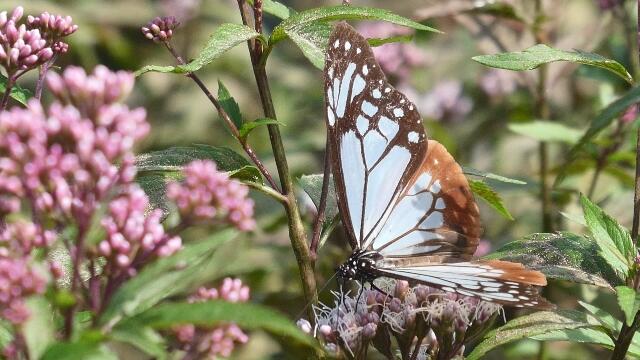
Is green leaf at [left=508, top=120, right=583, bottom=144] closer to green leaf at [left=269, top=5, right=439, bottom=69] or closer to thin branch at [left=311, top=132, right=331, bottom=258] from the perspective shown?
thin branch at [left=311, top=132, right=331, bottom=258]

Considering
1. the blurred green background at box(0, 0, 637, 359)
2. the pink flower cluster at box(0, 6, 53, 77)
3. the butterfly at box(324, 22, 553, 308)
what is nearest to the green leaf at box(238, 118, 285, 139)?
the butterfly at box(324, 22, 553, 308)

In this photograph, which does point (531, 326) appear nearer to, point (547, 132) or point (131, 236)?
point (131, 236)

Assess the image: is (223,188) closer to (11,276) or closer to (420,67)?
(11,276)

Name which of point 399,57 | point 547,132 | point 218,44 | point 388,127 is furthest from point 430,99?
point 218,44

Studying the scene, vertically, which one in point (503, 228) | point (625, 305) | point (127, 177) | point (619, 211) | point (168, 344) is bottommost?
point (503, 228)

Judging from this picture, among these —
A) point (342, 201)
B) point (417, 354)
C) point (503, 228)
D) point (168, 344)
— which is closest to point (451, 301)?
point (417, 354)

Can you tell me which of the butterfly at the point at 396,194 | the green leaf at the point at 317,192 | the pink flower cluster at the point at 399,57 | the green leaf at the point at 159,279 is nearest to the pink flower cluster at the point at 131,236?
the green leaf at the point at 159,279
